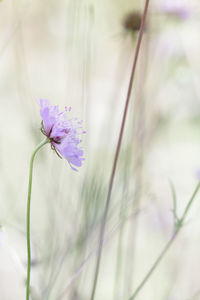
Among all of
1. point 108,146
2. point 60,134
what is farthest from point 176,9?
point 60,134

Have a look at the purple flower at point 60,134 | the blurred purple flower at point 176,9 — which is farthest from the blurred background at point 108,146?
the purple flower at point 60,134

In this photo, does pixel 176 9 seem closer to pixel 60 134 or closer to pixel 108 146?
pixel 108 146

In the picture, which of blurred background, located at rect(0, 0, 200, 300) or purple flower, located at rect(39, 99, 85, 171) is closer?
purple flower, located at rect(39, 99, 85, 171)

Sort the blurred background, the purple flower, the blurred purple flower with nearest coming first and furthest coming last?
1. the purple flower
2. the blurred background
3. the blurred purple flower

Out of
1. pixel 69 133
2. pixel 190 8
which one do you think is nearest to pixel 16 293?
pixel 190 8

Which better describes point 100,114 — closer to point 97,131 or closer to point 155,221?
point 97,131


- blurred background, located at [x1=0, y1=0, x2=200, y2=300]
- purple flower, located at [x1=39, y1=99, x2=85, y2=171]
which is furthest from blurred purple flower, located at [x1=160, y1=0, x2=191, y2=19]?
purple flower, located at [x1=39, y1=99, x2=85, y2=171]

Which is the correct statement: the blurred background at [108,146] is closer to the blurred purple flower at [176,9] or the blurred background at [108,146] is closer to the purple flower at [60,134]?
the blurred purple flower at [176,9]

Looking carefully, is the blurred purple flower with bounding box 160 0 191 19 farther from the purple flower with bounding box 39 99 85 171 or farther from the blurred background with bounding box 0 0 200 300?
the purple flower with bounding box 39 99 85 171
